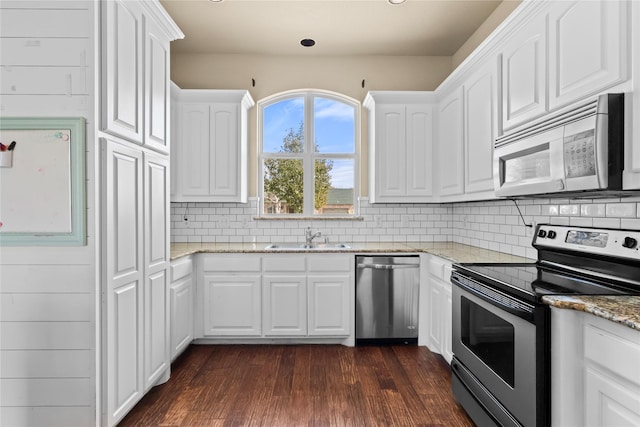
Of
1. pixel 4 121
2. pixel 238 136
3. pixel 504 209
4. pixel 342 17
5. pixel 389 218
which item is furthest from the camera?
pixel 389 218

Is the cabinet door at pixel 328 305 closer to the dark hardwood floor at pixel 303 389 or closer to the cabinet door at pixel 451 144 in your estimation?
the dark hardwood floor at pixel 303 389

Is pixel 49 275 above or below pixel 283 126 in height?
below

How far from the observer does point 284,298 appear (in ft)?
10.6

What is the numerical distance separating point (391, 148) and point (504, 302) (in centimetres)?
219

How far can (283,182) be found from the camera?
4.00 m

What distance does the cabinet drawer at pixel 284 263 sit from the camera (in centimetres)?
322

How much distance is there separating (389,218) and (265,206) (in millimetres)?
1388

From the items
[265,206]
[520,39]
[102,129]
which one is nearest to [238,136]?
[265,206]

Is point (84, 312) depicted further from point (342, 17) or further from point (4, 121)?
point (342, 17)

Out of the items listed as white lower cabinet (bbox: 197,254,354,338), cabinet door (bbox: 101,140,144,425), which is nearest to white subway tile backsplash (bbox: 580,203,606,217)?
white lower cabinet (bbox: 197,254,354,338)

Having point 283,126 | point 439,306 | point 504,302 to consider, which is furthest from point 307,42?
point 504,302

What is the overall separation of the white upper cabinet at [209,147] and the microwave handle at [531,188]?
92.6 inches

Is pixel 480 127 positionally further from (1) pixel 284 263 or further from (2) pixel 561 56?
(1) pixel 284 263

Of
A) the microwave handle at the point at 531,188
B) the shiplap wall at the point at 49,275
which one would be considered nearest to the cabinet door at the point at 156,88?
the shiplap wall at the point at 49,275
